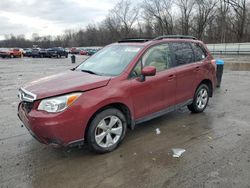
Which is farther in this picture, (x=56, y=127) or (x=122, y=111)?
(x=122, y=111)

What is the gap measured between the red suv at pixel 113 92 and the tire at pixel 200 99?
3 centimetres

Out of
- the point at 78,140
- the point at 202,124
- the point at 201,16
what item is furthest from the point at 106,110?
the point at 201,16

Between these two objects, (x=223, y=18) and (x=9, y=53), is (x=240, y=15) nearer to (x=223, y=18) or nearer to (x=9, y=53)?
(x=223, y=18)

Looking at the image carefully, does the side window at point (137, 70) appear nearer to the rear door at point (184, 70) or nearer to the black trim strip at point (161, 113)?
the black trim strip at point (161, 113)

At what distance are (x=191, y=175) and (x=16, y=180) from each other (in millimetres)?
2330

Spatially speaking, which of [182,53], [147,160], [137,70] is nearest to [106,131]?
[147,160]

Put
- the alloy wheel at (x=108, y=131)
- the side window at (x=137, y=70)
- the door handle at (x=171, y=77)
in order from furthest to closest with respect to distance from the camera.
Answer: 1. the door handle at (x=171, y=77)
2. the side window at (x=137, y=70)
3. the alloy wheel at (x=108, y=131)

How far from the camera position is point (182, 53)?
5.16 m

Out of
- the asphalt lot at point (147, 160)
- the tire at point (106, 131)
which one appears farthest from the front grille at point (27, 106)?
the tire at point (106, 131)

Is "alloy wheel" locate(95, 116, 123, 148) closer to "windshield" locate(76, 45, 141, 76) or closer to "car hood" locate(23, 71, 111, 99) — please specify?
"car hood" locate(23, 71, 111, 99)

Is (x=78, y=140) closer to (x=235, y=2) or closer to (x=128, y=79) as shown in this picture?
(x=128, y=79)

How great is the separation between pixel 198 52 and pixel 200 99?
3.75 feet

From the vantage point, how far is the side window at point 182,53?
195 inches

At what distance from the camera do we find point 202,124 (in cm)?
502
